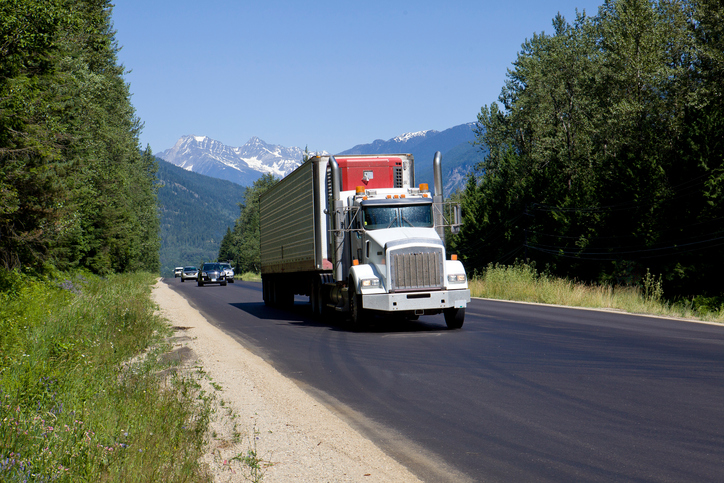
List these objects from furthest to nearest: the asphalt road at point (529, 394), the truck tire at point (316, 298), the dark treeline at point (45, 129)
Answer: the truck tire at point (316, 298) < the dark treeline at point (45, 129) < the asphalt road at point (529, 394)

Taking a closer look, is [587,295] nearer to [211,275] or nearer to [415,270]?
[415,270]

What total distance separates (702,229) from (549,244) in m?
17.1

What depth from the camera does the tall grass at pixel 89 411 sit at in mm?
4863

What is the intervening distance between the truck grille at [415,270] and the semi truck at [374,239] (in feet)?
0.08

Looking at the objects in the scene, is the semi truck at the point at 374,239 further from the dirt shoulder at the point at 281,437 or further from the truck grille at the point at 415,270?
the dirt shoulder at the point at 281,437

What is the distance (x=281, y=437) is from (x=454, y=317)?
10.8 meters

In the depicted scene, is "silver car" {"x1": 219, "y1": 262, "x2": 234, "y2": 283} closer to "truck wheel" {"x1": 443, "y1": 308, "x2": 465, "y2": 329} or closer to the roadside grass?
the roadside grass

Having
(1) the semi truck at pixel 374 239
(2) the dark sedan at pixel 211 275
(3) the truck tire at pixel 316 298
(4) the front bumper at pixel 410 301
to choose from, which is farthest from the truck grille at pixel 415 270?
(2) the dark sedan at pixel 211 275

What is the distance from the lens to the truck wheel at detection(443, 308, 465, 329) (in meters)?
16.9

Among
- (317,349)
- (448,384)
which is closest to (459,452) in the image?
(448,384)

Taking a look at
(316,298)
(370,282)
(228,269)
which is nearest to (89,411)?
(370,282)

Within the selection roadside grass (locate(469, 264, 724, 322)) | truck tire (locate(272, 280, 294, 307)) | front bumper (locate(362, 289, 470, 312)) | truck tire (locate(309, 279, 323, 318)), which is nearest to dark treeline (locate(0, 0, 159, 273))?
truck tire (locate(272, 280, 294, 307))

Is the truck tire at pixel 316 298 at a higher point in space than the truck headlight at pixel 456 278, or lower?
lower

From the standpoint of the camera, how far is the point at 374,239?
55.4 ft
